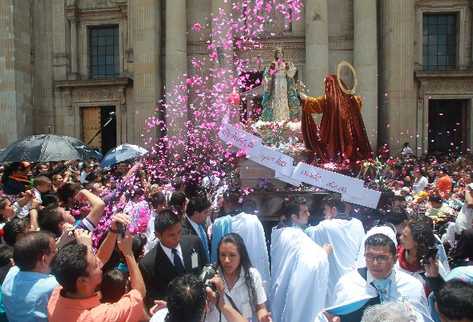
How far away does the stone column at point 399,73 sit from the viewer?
1958 centimetres

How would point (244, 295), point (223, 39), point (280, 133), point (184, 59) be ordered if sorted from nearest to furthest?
point (244, 295), point (280, 133), point (223, 39), point (184, 59)

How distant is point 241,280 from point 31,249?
1.56 meters

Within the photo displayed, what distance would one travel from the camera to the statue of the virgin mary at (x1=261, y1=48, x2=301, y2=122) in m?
12.6

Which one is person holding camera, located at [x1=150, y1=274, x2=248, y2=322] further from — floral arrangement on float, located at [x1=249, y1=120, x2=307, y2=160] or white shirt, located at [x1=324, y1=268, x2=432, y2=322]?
floral arrangement on float, located at [x1=249, y1=120, x2=307, y2=160]

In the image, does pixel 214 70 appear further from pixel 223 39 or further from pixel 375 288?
pixel 375 288

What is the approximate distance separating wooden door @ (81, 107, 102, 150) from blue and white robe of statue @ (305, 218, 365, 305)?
63.8ft

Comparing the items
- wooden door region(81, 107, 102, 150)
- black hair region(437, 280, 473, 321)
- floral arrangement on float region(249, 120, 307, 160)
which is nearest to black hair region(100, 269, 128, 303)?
black hair region(437, 280, 473, 321)

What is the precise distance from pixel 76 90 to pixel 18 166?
1428 cm

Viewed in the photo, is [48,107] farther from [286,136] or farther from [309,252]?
[309,252]

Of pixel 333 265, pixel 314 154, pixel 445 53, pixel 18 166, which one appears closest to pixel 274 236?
pixel 333 265

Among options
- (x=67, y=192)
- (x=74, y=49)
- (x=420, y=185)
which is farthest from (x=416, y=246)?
(x=74, y=49)

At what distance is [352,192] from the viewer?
722 centimetres

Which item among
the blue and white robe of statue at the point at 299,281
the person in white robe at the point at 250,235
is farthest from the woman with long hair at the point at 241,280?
the person in white robe at the point at 250,235

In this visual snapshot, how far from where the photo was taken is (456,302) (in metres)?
2.66
